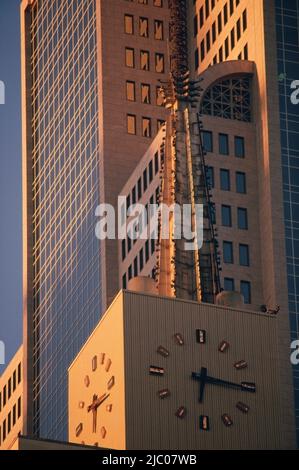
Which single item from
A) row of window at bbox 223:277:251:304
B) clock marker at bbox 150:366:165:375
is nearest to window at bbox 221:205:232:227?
row of window at bbox 223:277:251:304

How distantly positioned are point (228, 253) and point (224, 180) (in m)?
7.47

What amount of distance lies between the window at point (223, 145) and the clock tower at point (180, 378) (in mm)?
47695

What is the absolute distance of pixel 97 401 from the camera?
439 ft

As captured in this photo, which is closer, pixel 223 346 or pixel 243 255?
pixel 223 346

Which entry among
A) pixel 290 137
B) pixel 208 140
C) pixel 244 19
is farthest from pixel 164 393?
pixel 244 19

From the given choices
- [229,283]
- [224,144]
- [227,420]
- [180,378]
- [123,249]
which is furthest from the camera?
[123,249]

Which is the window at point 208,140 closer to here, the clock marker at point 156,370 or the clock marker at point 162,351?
the clock marker at point 162,351

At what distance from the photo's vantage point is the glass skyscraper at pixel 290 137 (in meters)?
175

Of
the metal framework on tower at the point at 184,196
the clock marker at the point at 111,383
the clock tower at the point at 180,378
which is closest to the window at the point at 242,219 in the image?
the metal framework on tower at the point at 184,196

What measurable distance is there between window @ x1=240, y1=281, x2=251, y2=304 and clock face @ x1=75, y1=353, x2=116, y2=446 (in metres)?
40.0

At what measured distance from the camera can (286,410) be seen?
169 m

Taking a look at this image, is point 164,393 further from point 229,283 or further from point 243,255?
point 243,255

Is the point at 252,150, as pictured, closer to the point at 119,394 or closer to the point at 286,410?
the point at 286,410
